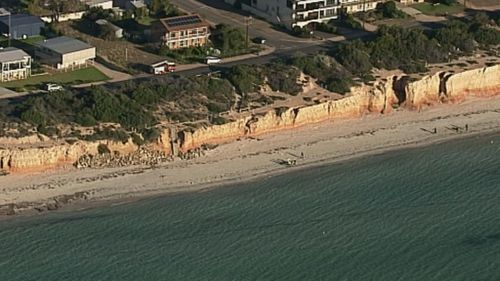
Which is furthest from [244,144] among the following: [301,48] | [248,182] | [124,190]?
[301,48]

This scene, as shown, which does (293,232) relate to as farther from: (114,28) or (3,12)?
(3,12)

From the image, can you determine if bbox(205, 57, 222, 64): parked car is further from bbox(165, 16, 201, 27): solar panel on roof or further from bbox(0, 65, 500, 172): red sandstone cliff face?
bbox(0, 65, 500, 172): red sandstone cliff face

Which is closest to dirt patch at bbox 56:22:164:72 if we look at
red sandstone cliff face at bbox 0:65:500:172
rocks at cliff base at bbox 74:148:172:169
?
red sandstone cliff face at bbox 0:65:500:172

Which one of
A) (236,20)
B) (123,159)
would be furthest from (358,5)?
(123,159)

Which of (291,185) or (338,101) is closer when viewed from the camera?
(291,185)

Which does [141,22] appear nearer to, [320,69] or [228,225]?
[320,69]

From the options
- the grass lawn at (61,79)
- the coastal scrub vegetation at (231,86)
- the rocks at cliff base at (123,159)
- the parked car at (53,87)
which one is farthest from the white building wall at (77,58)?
the rocks at cliff base at (123,159)

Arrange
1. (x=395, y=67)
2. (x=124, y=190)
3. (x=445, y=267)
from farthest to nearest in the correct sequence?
(x=395, y=67), (x=124, y=190), (x=445, y=267)
